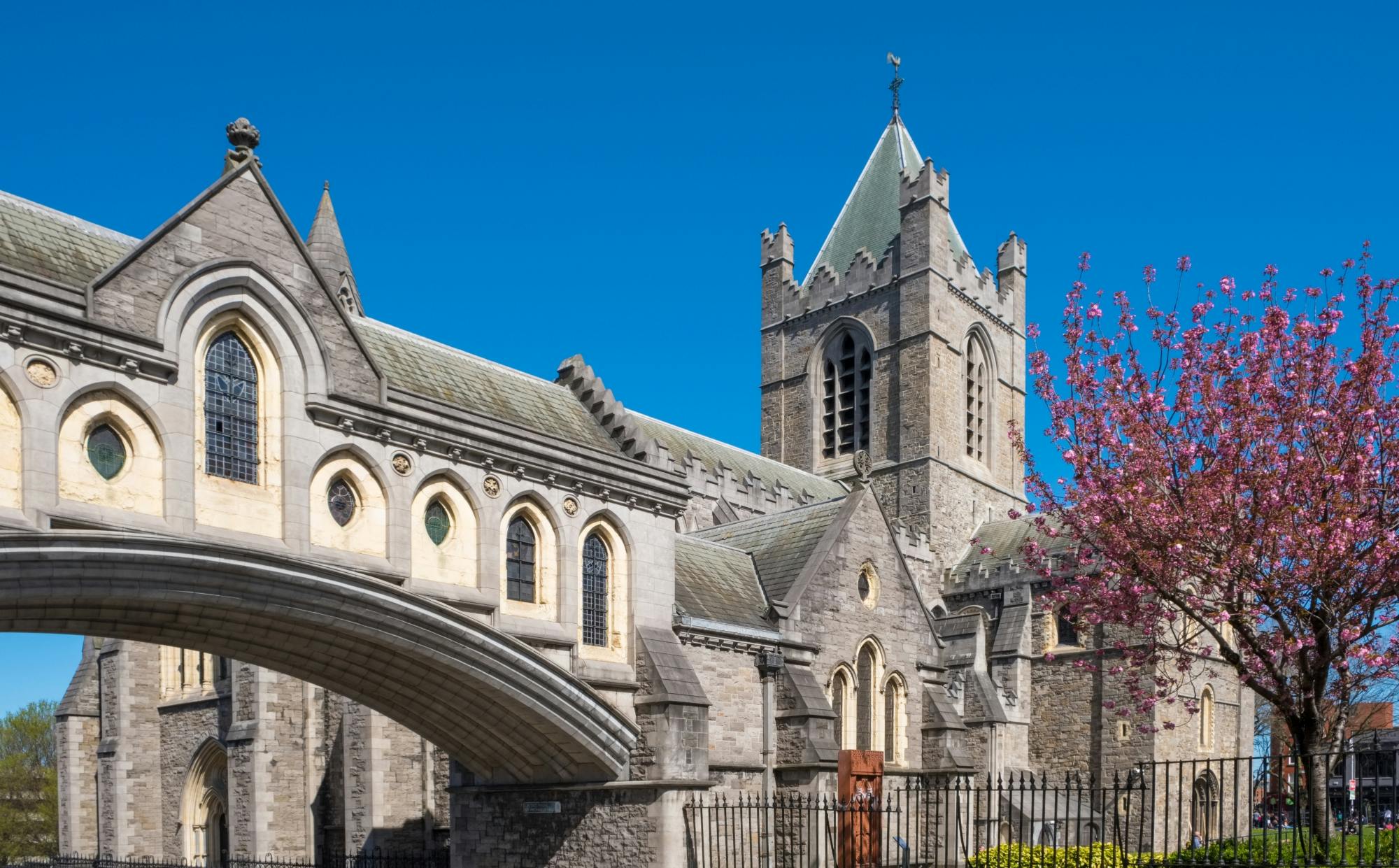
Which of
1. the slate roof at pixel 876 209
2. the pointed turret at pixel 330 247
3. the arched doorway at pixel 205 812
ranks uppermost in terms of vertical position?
the slate roof at pixel 876 209

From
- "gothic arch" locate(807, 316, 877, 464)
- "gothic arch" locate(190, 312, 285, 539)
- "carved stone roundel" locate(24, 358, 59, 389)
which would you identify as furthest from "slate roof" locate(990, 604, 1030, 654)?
"carved stone roundel" locate(24, 358, 59, 389)

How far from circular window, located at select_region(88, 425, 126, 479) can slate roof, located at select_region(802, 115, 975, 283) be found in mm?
42226

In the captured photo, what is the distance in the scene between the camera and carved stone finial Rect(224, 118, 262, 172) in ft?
47.0

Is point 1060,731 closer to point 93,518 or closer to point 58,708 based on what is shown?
point 58,708

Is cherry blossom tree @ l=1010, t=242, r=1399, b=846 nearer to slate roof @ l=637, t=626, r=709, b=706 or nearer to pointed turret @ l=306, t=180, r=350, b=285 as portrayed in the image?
slate roof @ l=637, t=626, r=709, b=706

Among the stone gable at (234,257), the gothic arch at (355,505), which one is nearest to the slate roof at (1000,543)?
the gothic arch at (355,505)

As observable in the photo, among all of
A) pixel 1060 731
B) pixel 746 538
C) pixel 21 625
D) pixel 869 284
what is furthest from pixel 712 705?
pixel 869 284

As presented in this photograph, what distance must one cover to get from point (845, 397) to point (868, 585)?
29.1m

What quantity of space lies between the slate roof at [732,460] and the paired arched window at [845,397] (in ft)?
8.15

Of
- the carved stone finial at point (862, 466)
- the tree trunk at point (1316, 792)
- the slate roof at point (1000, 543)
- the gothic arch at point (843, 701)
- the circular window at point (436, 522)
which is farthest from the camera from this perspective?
the slate roof at point (1000, 543)

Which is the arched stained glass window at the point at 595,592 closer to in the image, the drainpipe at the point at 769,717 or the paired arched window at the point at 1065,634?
the drainpipe at the point at 769,717

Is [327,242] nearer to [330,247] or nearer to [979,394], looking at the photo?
[330,247]

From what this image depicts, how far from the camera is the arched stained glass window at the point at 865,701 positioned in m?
22.7

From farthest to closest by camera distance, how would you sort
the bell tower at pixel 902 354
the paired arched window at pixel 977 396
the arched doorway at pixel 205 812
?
the paired arched window at pixel 977 396 → the bell tower at pixel 902 354 → the arched doorway at pixel 205 812
